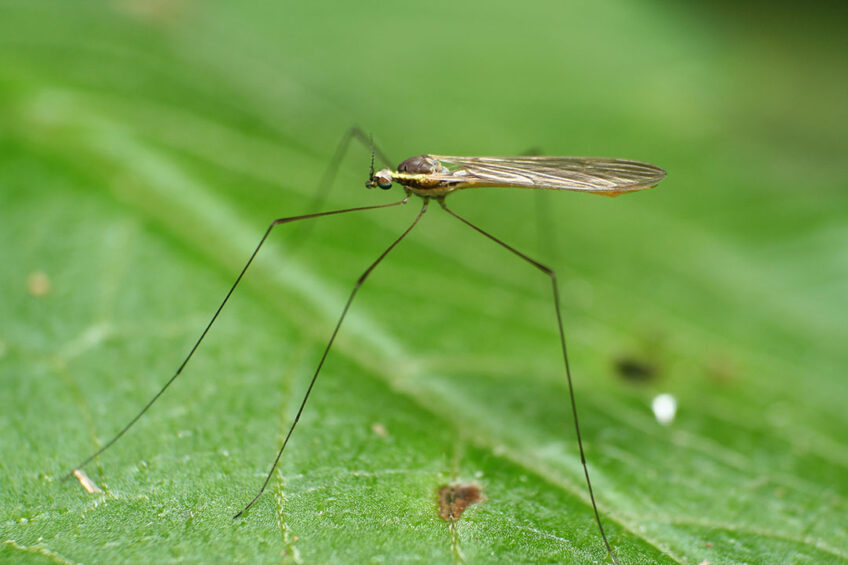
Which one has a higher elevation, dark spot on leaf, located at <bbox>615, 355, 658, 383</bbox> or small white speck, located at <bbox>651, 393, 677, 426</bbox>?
dark spot on leaf, located at <bbox>615, 355, 658, 383</bbox>

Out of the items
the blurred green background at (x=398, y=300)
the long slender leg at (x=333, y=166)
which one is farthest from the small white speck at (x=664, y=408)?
the long slender leg at (x=333, y=166)

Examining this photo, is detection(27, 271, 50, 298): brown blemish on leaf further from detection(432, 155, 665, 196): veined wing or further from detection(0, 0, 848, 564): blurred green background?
detection(432, 155, 665, 196): veined wing

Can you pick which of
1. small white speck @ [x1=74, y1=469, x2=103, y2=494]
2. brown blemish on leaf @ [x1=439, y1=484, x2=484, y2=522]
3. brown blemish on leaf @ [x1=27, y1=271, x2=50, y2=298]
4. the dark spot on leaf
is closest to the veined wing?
the dark spot on leaf

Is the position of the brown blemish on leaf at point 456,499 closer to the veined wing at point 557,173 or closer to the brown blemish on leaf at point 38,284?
the veined wing at point 557,173

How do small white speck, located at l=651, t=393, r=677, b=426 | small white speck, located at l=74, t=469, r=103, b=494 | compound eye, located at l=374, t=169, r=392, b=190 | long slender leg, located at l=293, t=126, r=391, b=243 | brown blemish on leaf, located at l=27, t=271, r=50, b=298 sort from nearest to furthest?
small white speck, located at l=74, t=469, r=103, b=494
brown blemish on leaf, located at l=27, t=271, r=50, b=298
small white speck, located at l=651, t=393, r=677, b=426
compound eye, located at l=374, t=169, r=392, b=190
long slender leg, located at l=293, t=126, r=391, b=243

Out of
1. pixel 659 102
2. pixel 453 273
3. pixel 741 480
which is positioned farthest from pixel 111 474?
pixel 659 102

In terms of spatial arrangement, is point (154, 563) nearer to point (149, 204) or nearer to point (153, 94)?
point (149, 204)
